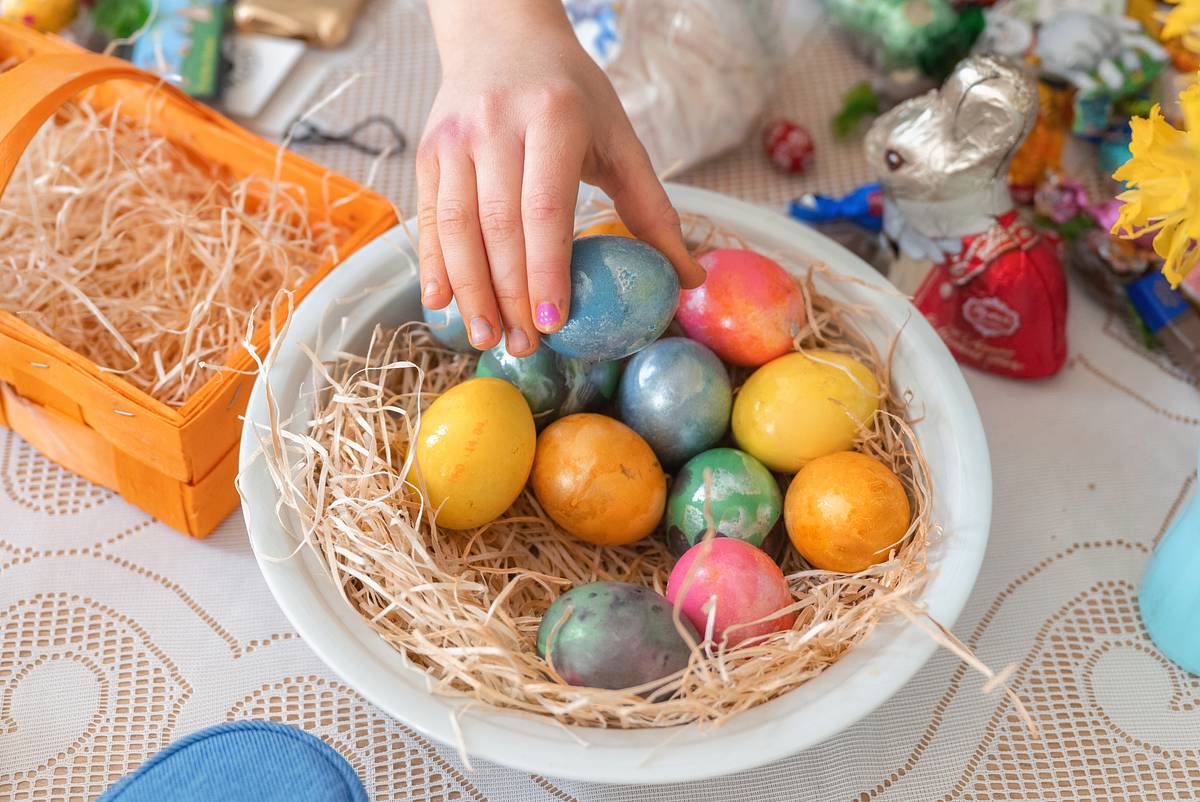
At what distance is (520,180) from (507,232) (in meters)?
0.04

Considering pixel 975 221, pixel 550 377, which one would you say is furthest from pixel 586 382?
pixel 975 221

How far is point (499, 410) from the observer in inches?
27.8

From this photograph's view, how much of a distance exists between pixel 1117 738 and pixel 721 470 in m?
0.36

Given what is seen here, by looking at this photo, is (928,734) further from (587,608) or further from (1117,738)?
(587,608)

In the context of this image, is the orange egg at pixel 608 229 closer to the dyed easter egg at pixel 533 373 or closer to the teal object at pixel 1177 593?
the dyed easter egg at pixel 533 373

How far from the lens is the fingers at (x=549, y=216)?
2.14 feet

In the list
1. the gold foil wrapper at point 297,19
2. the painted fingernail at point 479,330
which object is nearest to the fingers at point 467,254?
the painted fingernail at point 479,330

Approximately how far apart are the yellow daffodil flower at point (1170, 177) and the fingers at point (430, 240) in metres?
0.41

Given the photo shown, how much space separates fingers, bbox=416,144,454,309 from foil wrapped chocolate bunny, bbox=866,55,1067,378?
1.43 ft

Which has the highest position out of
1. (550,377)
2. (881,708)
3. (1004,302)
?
(550,377)

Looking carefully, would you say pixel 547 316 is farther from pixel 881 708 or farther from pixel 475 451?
pixel 881 708

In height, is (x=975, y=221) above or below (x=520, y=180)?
below

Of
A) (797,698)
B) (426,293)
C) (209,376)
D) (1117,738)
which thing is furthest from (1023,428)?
(209,376)

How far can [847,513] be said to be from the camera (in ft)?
2.27
